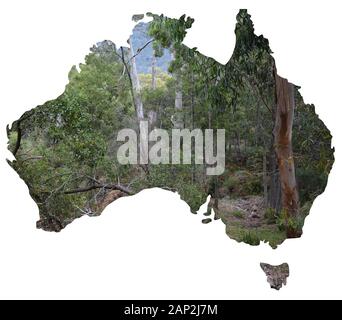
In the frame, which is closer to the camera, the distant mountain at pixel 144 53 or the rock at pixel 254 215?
the distant mountain at pixel 144 53

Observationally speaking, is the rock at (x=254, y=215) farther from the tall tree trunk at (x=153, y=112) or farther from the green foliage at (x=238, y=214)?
the tall tree trunk at (x=153, y=112)

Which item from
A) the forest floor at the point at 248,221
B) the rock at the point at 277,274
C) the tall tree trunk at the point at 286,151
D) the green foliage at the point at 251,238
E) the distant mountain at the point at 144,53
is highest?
the distant mountain at the point at 144,53

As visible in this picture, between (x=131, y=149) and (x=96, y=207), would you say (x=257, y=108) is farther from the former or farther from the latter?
(x=96, y=207)

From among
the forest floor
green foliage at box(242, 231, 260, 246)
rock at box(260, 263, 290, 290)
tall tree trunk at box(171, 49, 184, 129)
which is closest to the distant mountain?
tall tree trunk at box(171, 49, 184, 129)

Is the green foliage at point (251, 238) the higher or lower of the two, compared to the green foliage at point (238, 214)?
lower

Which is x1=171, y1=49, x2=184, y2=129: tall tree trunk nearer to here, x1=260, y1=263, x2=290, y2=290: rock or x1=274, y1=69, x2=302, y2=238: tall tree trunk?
x1=274, y1=69, x2=302, y2=238: tall tree trunk

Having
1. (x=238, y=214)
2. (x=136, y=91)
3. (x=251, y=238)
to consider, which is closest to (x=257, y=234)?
(x=251, y=238)

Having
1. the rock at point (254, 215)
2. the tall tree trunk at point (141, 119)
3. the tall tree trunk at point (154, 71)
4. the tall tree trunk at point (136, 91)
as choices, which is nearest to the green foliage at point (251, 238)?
the rock at point (254, 215)
